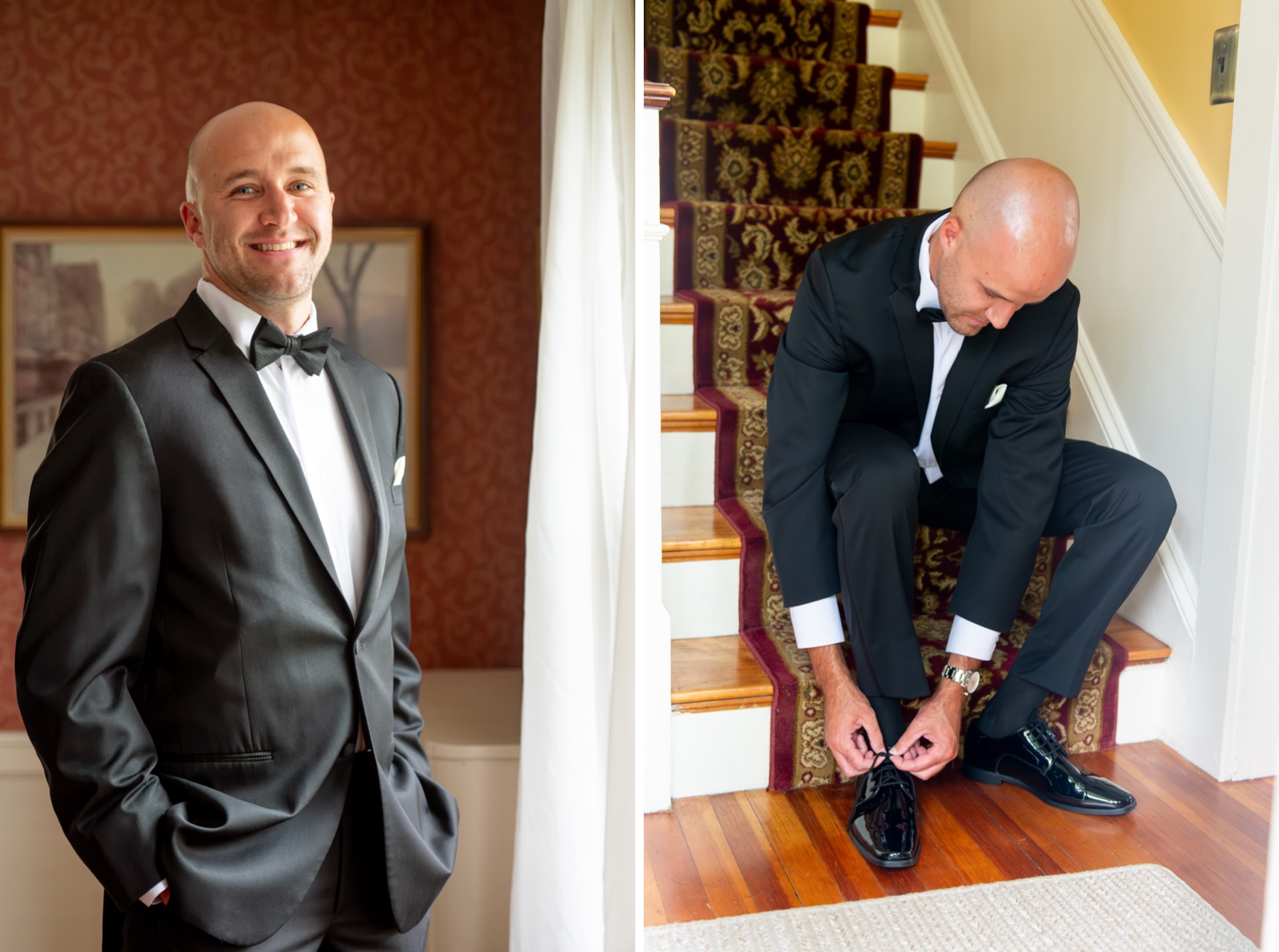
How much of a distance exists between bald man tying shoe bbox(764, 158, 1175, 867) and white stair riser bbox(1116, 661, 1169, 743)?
0.19 metres

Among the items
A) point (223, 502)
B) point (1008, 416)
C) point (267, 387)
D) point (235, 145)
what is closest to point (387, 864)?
point (223, 502)

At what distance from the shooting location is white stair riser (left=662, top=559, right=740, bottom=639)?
185 cm

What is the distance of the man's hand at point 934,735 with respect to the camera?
1.64 m

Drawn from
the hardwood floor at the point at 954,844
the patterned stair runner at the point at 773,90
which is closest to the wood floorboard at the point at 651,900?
the hardwood floor at the point at 954,844

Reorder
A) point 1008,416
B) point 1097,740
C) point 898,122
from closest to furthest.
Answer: point 1008,416
point 1097,740
point 898,122

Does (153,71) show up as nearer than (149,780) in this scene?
No

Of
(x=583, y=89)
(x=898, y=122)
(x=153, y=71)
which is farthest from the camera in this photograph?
(x=898, y=122)

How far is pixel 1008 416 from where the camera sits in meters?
1.67

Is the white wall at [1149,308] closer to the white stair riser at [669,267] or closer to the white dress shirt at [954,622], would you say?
the white dress shirt at [954,622]

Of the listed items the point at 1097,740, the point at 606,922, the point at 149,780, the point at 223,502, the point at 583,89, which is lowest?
the point at 606,922

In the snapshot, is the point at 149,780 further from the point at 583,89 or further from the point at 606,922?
the point at 583,89

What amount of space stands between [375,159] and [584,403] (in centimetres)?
106

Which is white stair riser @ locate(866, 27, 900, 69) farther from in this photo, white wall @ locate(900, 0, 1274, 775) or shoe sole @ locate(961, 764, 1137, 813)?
shoe sole @ locate(961, 764, 1137, 813)

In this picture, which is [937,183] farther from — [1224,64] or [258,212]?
[258,212]
